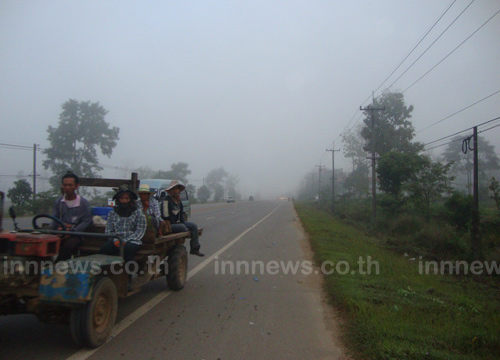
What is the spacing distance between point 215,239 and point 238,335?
9.98 meters

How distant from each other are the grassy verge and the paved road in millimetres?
388

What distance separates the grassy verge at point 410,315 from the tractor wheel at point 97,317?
290cm

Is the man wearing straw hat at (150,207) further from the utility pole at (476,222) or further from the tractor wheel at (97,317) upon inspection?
the utility pole at (476,222)

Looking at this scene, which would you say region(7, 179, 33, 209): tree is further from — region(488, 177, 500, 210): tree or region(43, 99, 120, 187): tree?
region(488, 177, 500, 210): tree

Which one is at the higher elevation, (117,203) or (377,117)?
(377,117)

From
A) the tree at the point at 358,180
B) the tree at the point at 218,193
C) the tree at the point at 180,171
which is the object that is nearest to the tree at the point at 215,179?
the tree at the point at 218,193

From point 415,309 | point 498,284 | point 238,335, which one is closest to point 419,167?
point 498,284

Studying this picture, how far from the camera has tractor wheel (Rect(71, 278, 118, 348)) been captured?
412 cm

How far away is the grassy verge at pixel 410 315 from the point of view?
4.45 metres

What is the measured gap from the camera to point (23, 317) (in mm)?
5305

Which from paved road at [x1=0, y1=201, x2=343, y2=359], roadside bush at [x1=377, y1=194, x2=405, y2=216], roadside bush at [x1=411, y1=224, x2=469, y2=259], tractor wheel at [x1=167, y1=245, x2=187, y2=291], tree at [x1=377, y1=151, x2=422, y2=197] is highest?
tree at [x1=377, y1=151, x2=422, y2=197]

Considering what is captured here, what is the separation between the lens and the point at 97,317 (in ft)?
14.5

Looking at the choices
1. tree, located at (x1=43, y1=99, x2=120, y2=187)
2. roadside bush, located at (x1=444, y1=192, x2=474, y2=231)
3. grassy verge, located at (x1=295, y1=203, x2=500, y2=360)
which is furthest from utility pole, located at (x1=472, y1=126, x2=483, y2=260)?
tree, located at (x1=43, y1=99, x2=120, y2=187)

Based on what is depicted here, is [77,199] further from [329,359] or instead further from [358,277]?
[358,277]
